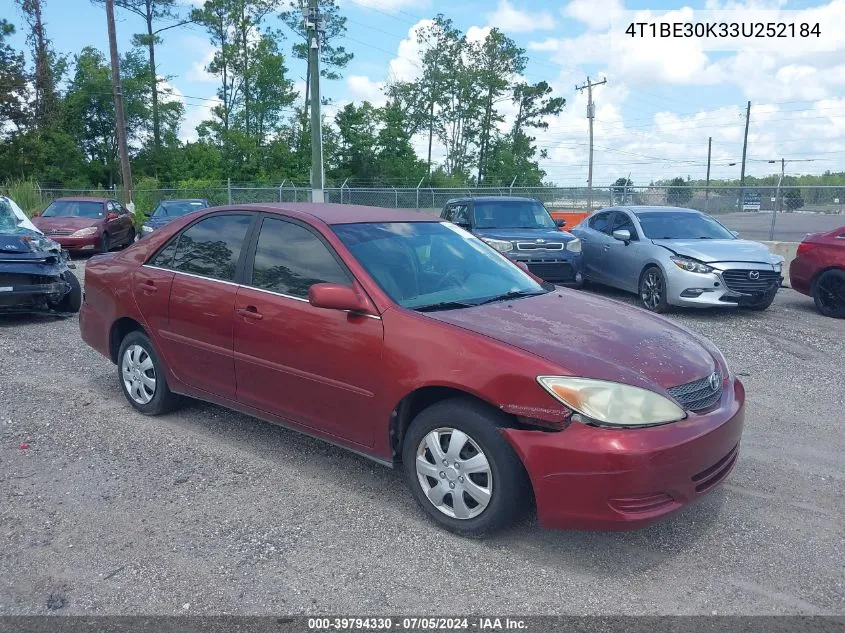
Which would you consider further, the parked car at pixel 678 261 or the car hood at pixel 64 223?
the car hood at pixel 64 223

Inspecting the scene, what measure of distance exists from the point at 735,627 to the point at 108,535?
9.59 ft

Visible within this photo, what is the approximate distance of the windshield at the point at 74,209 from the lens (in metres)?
18.9

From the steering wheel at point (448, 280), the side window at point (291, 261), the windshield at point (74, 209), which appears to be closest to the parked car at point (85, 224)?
the windshield at point (74, 209)

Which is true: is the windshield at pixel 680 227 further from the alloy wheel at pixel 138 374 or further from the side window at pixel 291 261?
the alloy wheel at pixel 138 374

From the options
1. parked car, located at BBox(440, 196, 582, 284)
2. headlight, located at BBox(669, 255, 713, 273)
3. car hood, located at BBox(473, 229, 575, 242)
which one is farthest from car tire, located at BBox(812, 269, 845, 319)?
Answer: car hood, located at BBox(473, 229, 575, 242)

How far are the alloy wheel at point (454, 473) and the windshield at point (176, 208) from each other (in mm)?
17898

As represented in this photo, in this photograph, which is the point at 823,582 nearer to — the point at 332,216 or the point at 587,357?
the point at 587,357

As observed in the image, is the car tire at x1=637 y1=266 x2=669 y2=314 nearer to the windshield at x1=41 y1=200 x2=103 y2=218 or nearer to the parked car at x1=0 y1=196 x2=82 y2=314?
the parked car at x1=0 y1=196 x2=82 y2=314

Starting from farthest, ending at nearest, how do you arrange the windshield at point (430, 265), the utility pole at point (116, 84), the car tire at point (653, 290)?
the utility pole at point (116, 84) < the car tire at point (653, 290) < the windshield at point (430, 265)

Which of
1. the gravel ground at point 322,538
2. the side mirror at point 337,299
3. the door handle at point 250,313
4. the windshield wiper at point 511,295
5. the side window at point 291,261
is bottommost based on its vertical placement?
the gravel ground at point 322,538

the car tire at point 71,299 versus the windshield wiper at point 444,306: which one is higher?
the windshield wiper at point 444,306

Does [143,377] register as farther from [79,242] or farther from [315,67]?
[315,67]

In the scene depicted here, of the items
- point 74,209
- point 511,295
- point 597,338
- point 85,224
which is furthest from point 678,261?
point 74,209

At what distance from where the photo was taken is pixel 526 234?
11.4 meters
